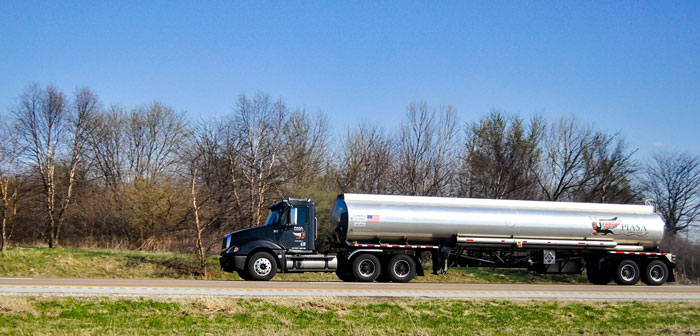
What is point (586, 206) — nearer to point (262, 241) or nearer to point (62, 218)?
point (262, 241)

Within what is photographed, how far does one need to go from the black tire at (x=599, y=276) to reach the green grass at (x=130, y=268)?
531 centimetres

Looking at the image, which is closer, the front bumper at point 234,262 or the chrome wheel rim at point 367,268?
the front bumper at point 234,262

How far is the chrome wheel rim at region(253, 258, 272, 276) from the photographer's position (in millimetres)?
22562

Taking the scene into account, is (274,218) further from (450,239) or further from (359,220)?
(450,239)

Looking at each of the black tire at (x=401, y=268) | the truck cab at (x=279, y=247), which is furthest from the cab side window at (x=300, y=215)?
the black tire at (x=401, y=268)

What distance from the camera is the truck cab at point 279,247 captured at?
22562 mm

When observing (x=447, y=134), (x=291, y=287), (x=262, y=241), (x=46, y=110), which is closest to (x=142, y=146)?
(x=46, y=110)

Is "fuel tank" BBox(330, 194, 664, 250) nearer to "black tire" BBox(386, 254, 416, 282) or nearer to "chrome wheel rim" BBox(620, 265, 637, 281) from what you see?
"black tire" BBox(386, 254, 416, 282)

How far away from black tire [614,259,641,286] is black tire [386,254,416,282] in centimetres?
870

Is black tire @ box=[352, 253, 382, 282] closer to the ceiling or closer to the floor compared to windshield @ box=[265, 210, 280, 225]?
closer to the floor

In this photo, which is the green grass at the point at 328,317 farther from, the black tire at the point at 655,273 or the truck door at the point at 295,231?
the black tire at the point at 655,273

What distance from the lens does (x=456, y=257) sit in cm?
2481

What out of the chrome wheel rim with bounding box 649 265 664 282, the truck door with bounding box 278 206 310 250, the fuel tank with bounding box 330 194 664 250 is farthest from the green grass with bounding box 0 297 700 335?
the chrome wheel rim with bounding box 649 265 664 282

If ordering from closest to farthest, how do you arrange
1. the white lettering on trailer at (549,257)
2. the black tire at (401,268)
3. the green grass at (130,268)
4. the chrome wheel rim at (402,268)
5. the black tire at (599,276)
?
1. the black tire at (401,268)
2. the chrome wheel rim at (402,268)
3. the white lettering on trailer at (549,257)
4. the black tire at (599,276)
5. the green grass at (130,268)
